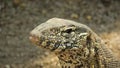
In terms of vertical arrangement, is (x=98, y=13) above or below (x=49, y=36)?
above

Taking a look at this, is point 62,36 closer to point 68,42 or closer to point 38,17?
point 68,42

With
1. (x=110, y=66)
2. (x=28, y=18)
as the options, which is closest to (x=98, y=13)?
(x=28, y=18)

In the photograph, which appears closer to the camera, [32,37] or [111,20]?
[32,37]

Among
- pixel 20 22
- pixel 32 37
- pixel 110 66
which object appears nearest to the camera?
pixel 32 37

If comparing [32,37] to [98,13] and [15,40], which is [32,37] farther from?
[98,13]

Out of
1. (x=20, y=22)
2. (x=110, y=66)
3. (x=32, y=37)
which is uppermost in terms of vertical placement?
(x=20, y=22)

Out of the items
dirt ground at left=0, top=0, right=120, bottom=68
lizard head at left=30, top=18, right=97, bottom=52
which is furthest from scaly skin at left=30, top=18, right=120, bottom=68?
dirt ground at left=0, top=0, right=120, bottom=68

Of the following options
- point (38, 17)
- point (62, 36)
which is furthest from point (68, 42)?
point (38, 17)

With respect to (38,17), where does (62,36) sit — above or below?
below
